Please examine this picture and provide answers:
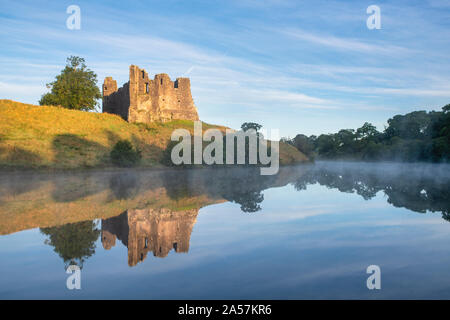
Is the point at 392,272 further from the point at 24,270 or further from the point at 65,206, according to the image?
the point at 65,206

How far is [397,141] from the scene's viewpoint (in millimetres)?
85875

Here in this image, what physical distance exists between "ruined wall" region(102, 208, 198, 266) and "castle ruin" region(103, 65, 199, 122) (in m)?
61.6

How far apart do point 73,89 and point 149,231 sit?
71.0m

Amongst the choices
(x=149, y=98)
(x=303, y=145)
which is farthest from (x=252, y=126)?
(x=149, y=98)

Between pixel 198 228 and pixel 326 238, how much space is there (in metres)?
3.54

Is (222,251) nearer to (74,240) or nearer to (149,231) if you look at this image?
(149,231)

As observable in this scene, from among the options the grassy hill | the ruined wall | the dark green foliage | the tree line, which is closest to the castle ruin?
the grassy hill

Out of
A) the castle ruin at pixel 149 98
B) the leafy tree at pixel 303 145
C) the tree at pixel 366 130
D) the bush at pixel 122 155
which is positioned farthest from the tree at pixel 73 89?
the tree at pixel 366 130

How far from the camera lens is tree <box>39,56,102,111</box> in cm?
7000

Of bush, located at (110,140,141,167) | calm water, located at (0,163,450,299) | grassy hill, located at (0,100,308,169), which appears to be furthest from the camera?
bush, located at (110,140,141,167)

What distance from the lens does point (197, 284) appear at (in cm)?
519

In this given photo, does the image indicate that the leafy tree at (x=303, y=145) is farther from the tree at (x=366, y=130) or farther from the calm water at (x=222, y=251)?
the calm water at (x=222, y=251)

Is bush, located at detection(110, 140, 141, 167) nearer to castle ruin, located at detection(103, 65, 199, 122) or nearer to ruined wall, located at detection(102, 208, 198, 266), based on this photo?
castle ruin, located at detection(103, 65, 199, 122)
